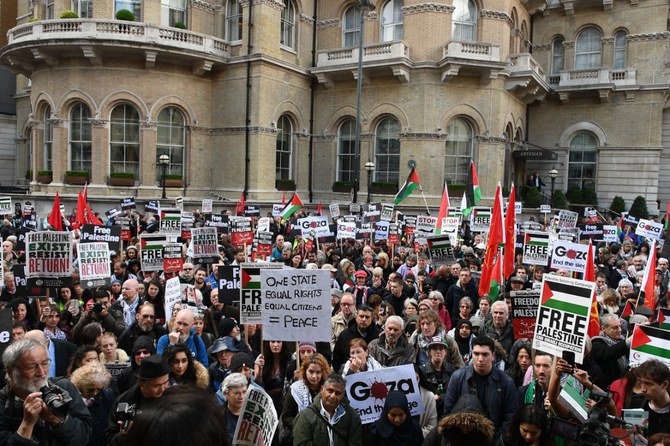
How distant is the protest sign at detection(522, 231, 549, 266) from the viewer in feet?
41.4

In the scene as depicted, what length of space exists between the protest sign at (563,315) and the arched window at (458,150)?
2244 cm

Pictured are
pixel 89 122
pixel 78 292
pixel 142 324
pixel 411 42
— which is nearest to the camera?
pixel 142 324

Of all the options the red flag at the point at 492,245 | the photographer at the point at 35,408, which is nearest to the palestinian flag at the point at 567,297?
the red flag at the point at 492,245

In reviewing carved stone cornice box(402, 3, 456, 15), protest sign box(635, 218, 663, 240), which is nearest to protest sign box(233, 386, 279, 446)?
protest sign box(635, 218, 663, 240)

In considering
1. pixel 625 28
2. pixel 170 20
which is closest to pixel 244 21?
pixel 170 20

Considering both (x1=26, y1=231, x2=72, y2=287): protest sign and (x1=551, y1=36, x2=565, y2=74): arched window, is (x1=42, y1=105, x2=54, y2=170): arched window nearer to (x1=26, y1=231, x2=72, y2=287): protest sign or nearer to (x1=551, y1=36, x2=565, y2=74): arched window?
(x1=26, y1=231, x2=72, y2=287): protest sign

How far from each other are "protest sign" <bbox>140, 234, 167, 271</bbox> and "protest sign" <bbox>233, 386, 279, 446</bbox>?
7761 mm

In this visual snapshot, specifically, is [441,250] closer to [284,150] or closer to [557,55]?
[284,150]

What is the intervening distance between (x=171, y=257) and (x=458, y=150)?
19.7 metres

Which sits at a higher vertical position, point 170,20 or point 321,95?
Answer: point 170,20

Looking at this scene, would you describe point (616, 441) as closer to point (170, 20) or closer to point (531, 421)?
point (531, 421)

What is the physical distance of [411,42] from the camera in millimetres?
27656

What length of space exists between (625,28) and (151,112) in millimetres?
25117

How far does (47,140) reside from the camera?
89.1ft
